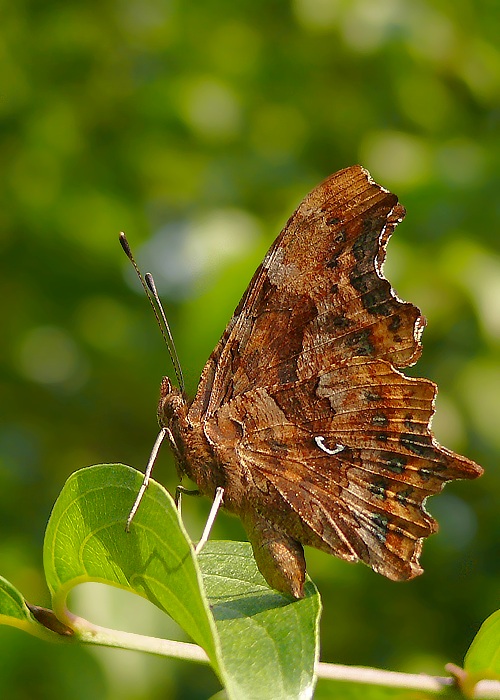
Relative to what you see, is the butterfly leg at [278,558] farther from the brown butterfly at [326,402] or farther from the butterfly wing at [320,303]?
the butterfly wing at [320,303]

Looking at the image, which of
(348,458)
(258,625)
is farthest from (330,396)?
(258,625)

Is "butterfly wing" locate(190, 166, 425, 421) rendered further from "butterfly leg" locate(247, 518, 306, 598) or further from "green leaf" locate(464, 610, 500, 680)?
"green leaf" locate(464, 610, 500, 680)

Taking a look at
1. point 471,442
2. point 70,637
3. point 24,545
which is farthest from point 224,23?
point 70,637

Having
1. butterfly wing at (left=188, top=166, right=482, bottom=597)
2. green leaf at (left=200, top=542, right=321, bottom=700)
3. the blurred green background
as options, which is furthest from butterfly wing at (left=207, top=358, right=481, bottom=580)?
the blurred green background

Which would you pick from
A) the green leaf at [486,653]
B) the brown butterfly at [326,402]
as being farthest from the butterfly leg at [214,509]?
the green leaf at [486,653]

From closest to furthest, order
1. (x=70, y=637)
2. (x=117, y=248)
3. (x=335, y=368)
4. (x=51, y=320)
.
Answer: (x=70, y=637)
(x=335, y=368)
(x=117, y=248)
(x=51, y=320)

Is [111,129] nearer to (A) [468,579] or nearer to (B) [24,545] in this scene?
(B) [24,545]
